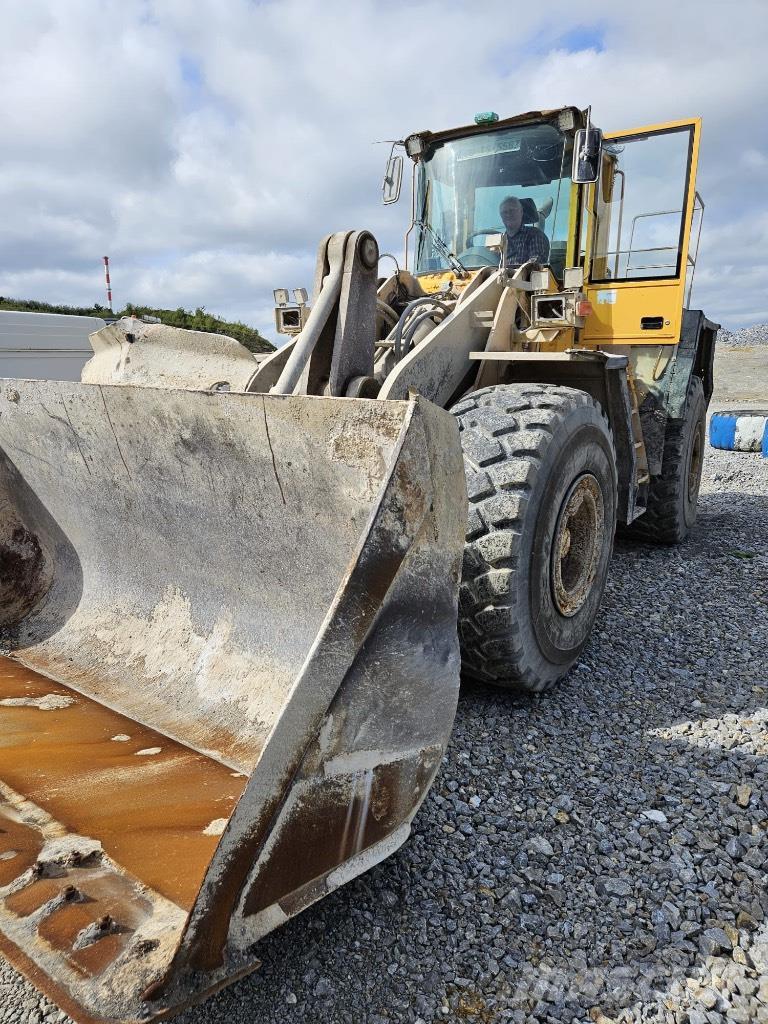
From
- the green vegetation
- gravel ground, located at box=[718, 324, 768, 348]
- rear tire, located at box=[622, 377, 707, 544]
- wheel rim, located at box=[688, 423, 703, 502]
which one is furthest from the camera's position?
gravel ground, located at box=[718, 324, 768, 348]

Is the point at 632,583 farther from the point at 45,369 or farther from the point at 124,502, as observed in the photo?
the point at 45,369

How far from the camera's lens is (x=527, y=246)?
4688mm

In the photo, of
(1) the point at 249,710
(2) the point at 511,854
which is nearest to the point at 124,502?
(1) the point at 249,710

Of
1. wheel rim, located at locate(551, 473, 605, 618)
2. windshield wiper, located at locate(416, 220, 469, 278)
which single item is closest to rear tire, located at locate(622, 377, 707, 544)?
windshield wiper, located at locate(416, 220, 469, 278)

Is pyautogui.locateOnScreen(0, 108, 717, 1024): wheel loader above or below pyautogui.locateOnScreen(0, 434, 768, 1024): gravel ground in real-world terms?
above

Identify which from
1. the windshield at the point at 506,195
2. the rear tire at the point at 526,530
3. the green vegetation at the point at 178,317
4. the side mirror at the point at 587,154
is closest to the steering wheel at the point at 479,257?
the windshield at the point at 506,195

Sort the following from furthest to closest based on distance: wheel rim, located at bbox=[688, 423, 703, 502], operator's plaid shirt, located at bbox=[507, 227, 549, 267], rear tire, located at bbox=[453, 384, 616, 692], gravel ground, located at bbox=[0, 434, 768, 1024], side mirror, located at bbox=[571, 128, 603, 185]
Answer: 1. wheel rim, located at bbox=[688, 423, 703, 502]
2. operator's plaid shirt, located at bbox=[507, 227, 549, 267]
3. side mirror, located at bbox=[571, 128, 603, 185]
4. rear tire, located at bbox=[453, 384, 616, 692]
5. gravel ground, located at bbox=[0, 434, 768, 1024]

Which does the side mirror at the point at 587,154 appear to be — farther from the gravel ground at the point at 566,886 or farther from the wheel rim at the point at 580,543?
the gravel ground at the point at 566,886

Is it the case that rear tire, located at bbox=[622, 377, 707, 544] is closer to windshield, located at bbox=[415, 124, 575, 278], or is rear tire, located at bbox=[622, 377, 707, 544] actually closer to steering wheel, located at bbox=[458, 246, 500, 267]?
windshield, located at bbox=[415, 124, 575, 278]

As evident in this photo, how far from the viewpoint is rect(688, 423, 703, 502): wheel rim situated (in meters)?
6.29

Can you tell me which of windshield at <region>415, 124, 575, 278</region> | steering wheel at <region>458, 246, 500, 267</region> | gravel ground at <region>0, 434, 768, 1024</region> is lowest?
gravel ground at <region>0, 434, 768, 1024</region>

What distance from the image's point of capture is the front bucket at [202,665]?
4.75ft

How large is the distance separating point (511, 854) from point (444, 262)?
3852 mm

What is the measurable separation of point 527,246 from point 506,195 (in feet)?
1.14
